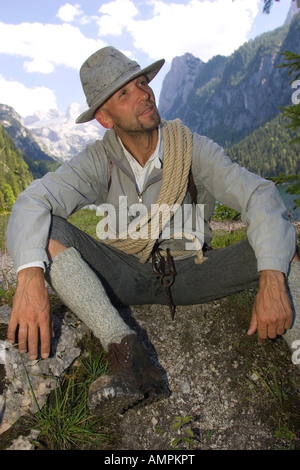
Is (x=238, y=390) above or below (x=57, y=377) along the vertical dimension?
below

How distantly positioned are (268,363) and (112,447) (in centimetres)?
137

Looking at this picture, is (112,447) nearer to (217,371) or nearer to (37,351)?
(37,351)

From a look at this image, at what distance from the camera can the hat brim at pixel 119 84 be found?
279 cm

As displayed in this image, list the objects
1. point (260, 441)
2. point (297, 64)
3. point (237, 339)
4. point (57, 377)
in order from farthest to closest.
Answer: point (297, 64)
point (237, 339)
point (57, 377)
point (260, 441)

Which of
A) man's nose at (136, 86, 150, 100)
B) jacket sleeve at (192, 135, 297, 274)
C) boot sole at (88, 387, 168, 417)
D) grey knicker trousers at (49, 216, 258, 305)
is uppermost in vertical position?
man's nose at (136, 86, 150, 100)

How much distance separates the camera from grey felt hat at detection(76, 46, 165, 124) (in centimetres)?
281

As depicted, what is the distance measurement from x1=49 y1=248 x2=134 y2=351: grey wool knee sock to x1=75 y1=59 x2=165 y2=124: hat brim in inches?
50.8

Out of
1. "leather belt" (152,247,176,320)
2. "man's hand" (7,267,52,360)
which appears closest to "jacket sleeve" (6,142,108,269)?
"man's hand" (7,267,52,360)

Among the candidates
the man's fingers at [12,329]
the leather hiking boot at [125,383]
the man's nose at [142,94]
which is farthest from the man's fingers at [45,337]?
the man's nose at [142,94]

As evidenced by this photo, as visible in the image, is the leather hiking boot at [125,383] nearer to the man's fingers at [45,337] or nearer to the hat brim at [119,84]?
the man's fingers at [45,337]

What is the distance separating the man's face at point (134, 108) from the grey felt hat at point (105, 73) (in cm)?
8

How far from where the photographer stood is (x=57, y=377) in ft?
8.18

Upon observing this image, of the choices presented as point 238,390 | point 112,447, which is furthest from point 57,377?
point 238,390

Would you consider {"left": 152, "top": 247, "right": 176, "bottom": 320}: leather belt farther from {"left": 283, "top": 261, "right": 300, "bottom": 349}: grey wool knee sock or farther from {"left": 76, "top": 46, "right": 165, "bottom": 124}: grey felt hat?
{"left": 76, "top": 46, "right": 165, "bottom": 124}: grey felt hat
